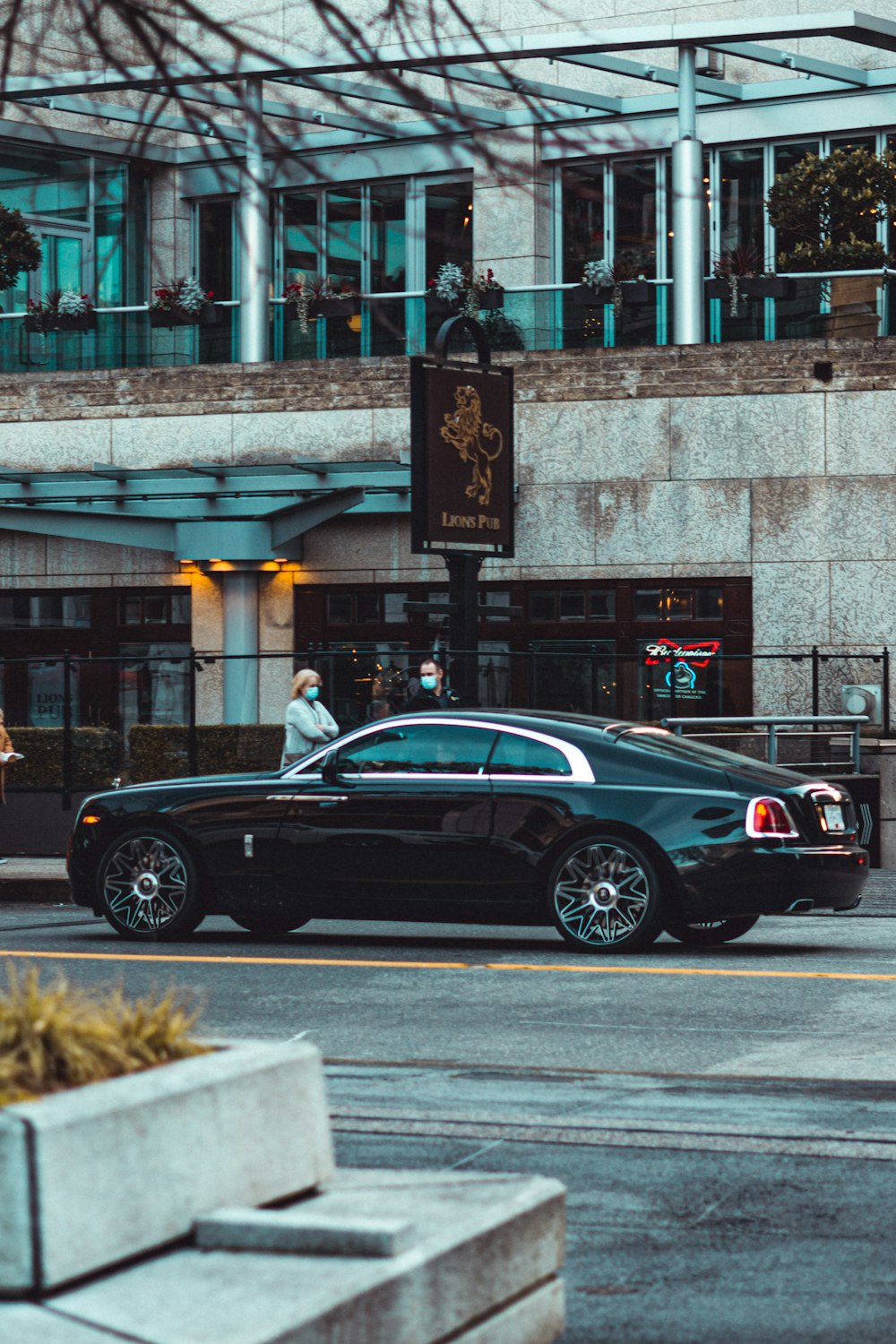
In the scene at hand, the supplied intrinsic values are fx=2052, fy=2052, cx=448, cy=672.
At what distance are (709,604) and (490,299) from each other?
510cm

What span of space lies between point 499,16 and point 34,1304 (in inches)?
1068

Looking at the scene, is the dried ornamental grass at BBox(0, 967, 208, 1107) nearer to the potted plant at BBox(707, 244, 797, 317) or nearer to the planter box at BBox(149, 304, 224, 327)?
the potted plant at BBox(707, 244, 797, 317)

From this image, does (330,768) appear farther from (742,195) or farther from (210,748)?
(742,195)

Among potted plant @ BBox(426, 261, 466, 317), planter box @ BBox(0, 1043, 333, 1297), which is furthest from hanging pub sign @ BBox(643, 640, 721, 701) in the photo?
planter box @ BBox(0, 1043, 333, 1297)

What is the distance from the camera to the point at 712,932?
13336mm

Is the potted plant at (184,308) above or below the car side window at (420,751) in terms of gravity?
above

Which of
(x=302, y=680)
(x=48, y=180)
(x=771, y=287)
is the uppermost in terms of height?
(x=48, y=180)

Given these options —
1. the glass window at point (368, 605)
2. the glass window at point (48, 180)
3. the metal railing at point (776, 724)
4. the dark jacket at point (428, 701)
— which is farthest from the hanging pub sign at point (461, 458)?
the glass window at point (48, 180)

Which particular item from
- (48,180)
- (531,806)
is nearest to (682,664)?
(531,806)

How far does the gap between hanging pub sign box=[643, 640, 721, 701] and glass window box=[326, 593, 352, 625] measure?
384 cm

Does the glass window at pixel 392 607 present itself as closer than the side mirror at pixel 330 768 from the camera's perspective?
No

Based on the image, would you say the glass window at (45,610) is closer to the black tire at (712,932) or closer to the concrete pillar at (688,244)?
the concrete pillar at (688,244)

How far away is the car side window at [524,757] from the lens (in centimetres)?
1284

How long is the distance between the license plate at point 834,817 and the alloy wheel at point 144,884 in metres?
4.11
